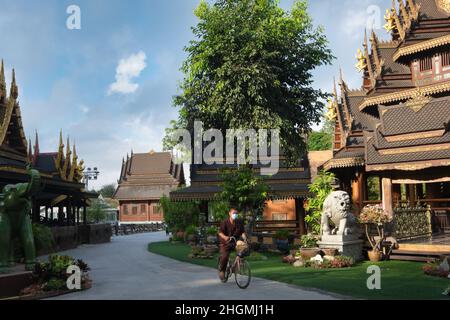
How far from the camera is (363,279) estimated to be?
11.4m

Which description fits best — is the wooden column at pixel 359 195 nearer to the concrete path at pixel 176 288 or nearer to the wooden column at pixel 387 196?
the wooden column at pixel 387 196

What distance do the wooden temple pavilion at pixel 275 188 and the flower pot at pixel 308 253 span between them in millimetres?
9766

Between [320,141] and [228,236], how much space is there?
68.4 meters

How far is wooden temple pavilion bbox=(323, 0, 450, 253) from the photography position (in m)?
16.8

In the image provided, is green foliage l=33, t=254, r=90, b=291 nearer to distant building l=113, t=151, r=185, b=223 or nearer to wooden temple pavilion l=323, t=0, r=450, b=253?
wooden temple pavilion l=323, t=0, r=450, b=253

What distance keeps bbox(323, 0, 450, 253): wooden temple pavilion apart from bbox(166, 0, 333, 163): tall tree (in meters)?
2.95

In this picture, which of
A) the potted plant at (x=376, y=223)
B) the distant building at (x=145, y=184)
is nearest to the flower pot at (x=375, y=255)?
the potted plant at (x=376, y=223)

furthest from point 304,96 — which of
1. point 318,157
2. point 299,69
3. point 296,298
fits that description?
point 318,157

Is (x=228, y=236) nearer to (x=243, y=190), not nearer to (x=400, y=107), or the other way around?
(x=243, y=190)

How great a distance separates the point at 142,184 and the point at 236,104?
53.6 m

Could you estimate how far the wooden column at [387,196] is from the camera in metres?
16.5

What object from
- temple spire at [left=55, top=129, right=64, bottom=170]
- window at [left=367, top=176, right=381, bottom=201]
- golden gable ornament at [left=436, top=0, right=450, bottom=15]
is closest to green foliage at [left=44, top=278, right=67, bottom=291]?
golden gable ornament at [left=436, top=0, right=450, bottom=15]
